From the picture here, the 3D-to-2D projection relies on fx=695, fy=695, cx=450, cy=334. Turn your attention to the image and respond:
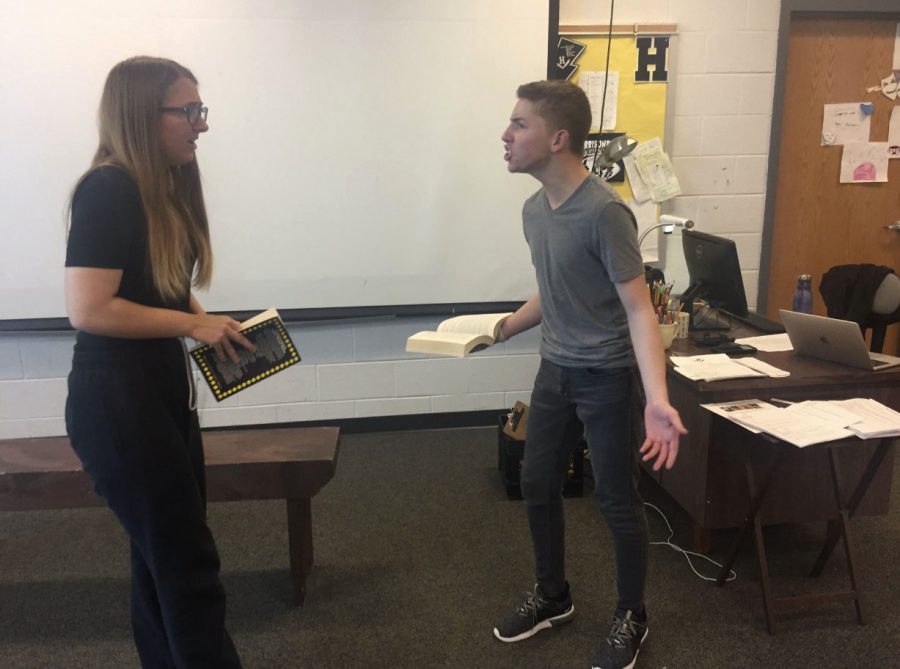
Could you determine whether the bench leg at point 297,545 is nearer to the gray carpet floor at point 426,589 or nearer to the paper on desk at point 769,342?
the gray carpet floor at point 426,589

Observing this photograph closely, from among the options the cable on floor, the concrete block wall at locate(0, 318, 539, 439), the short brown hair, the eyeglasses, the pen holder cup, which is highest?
the short brown hair

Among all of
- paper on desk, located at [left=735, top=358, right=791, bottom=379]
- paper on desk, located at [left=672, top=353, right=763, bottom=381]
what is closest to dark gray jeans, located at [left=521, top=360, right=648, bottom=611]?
paper on desk, located at [left=672, top=353, right=763, bottom=381]

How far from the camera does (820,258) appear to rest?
11.9ft

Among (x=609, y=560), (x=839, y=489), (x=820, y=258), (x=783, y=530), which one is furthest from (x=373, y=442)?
(x=820, y=258)

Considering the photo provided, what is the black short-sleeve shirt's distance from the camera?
123 centimetres

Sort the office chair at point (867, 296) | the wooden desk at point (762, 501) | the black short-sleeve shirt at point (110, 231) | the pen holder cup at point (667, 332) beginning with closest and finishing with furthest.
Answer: the black short-sleeve shirt at point (110, 231) → the wooden desk at point (762, 501) → the pen holder cup at point (667, 332) → the office chair at point (867, 296)

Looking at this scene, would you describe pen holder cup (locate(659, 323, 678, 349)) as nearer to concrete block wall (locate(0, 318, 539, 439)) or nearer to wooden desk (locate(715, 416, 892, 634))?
wooden desk (locate(715, 416, 892, 634))

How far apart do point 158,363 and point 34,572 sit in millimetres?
1459

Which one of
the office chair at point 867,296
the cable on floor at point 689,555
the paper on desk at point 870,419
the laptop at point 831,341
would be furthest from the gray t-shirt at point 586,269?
the office chair at point 867,296

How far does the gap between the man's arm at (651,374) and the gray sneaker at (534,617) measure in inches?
26.1

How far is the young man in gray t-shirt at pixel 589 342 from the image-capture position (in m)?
1.53

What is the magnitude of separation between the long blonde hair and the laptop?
178 cm

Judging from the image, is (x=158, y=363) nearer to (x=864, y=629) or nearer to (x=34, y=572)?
(x=34, y=572)

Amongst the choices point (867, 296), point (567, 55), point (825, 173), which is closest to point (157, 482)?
point (567, 55)
